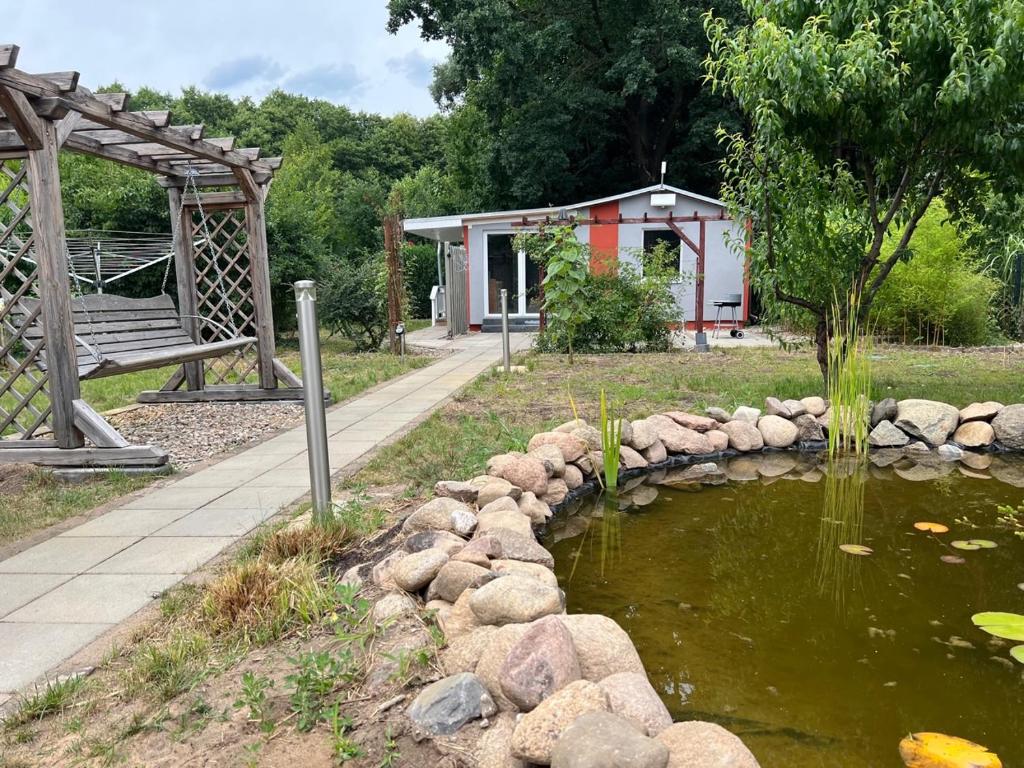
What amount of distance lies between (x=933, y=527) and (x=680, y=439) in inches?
62.5

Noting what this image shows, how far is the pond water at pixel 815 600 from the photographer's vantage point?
1941mm

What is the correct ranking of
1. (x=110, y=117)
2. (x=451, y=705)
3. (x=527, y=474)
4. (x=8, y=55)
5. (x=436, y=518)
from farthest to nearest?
(x=110, y=117), (x=8, y=55), (x=527, y=474), (x=436, y=518), (x=451, y=705)

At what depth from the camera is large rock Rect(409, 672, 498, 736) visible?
1.68 meters

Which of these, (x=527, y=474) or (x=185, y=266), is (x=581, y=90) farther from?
(x=527, y=474)

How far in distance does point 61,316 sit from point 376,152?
3128 centimetres

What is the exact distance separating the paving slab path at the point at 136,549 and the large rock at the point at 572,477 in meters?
1.30

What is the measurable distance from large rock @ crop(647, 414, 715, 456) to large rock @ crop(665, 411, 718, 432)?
0.04 meters

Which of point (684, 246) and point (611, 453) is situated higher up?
point (684, 246)

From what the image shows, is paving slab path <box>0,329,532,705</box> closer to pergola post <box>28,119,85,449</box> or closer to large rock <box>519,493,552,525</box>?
pergola post <box>28,119,85,449</box>

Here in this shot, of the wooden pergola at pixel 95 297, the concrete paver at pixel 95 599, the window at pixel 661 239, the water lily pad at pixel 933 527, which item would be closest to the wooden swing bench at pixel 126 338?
the wooden pergola at pixel 95 297

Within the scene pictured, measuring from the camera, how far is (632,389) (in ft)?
20.5

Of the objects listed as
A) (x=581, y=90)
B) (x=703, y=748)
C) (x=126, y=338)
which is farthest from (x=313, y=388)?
(x=581, y=90)

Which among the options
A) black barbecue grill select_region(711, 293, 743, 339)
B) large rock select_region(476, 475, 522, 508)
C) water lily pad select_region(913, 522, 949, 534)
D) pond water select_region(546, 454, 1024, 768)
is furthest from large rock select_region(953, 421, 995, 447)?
black barbecue grill select_region(711, 293, 743, 339)

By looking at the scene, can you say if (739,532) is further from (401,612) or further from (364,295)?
(364,295)
